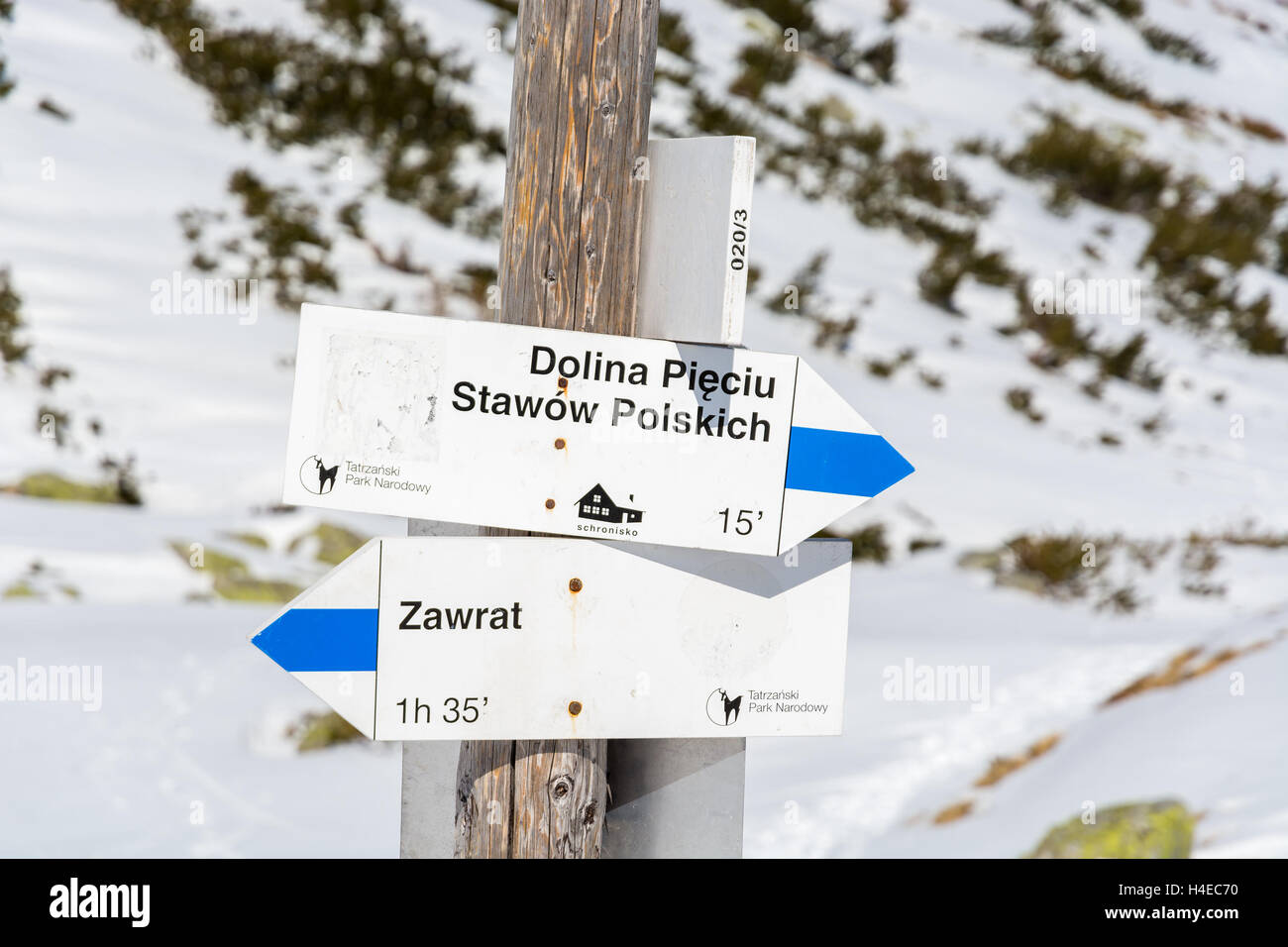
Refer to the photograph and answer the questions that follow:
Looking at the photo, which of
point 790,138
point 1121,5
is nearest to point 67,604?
point 790,138

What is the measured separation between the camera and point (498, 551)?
67.9 inches

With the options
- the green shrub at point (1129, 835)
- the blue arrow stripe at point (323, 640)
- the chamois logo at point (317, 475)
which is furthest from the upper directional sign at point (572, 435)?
the green shrub at point (1129, 835)

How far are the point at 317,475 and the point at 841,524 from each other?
5.68m

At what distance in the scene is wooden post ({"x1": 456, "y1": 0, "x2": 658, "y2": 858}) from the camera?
5.68 ft

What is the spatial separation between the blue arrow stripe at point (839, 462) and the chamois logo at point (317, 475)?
29.5 inches

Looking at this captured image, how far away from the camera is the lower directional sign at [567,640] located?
1.68 m

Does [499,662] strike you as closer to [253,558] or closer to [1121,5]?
[253,558]

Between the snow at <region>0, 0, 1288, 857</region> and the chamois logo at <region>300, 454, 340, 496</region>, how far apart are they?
2596 millimetres

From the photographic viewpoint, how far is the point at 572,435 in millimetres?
1727

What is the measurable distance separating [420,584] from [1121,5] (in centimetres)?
1883

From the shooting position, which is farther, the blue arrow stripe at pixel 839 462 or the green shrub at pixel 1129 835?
the green shrub at pixel 1129 835

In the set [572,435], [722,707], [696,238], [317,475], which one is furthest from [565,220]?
[722,707]

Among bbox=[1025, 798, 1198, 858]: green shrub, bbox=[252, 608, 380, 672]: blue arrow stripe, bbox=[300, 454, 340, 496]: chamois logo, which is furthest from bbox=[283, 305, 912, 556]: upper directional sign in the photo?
bbox=[1025, 798, 1198, 858]: green shrub

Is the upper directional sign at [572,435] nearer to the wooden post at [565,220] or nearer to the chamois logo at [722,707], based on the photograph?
the wooden post at [565,220]
